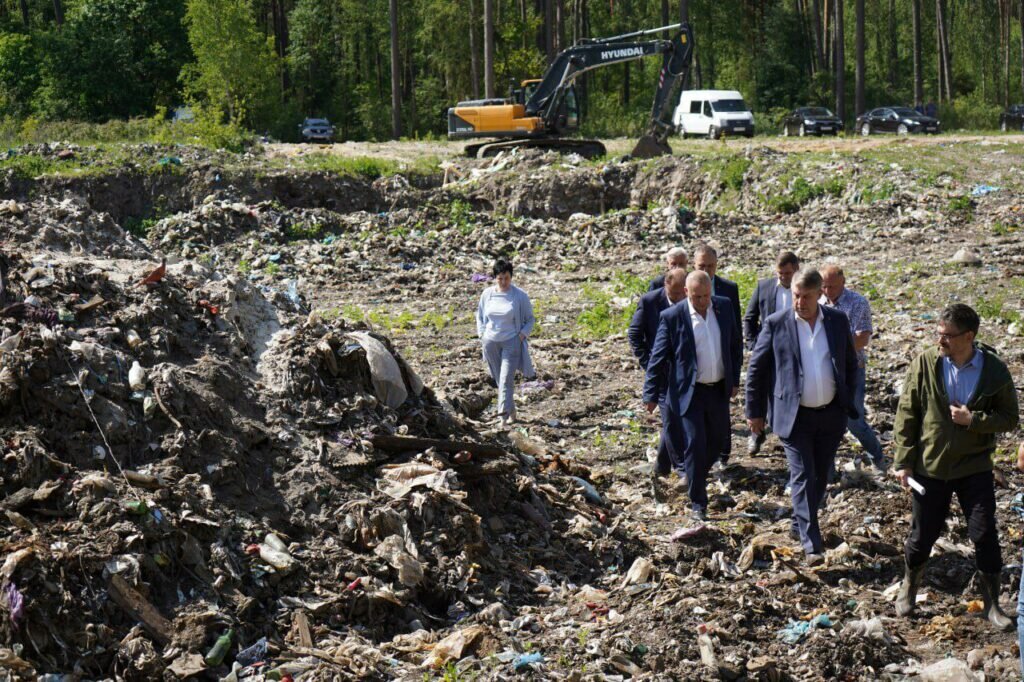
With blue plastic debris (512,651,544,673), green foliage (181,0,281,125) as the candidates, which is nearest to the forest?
green foliage (181,0,281,125)

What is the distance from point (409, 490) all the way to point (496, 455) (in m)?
0.99

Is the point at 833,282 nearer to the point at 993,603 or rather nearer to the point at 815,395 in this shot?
the point at 815,395

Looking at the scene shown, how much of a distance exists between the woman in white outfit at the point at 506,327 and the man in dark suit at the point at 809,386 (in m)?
3.05

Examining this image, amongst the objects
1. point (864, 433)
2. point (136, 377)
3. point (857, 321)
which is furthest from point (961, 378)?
point (136, 377)

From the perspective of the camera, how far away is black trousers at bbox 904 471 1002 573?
5.36 meters

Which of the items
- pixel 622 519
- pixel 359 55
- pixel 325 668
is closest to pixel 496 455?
pixel 622 519

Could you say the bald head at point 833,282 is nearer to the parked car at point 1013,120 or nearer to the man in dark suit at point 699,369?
the man in dark suit at point 699,369

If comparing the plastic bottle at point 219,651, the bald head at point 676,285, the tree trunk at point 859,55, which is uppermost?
the tree trunk at point 859,55

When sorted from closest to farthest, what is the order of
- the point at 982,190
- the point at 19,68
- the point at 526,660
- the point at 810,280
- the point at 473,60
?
the point at 526,660 → the point at 810,280 → the point at 982,190 → the point at 19,68 → the point at 473,60

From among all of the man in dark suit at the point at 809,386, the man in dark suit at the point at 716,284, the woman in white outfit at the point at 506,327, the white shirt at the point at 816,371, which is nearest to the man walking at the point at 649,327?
the man in dark suit at the point at 716,284

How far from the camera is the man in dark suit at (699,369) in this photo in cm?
713

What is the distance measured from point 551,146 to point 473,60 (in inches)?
883

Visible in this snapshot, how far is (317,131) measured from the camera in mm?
40625

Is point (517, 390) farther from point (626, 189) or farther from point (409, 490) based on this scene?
point (626, 189)
